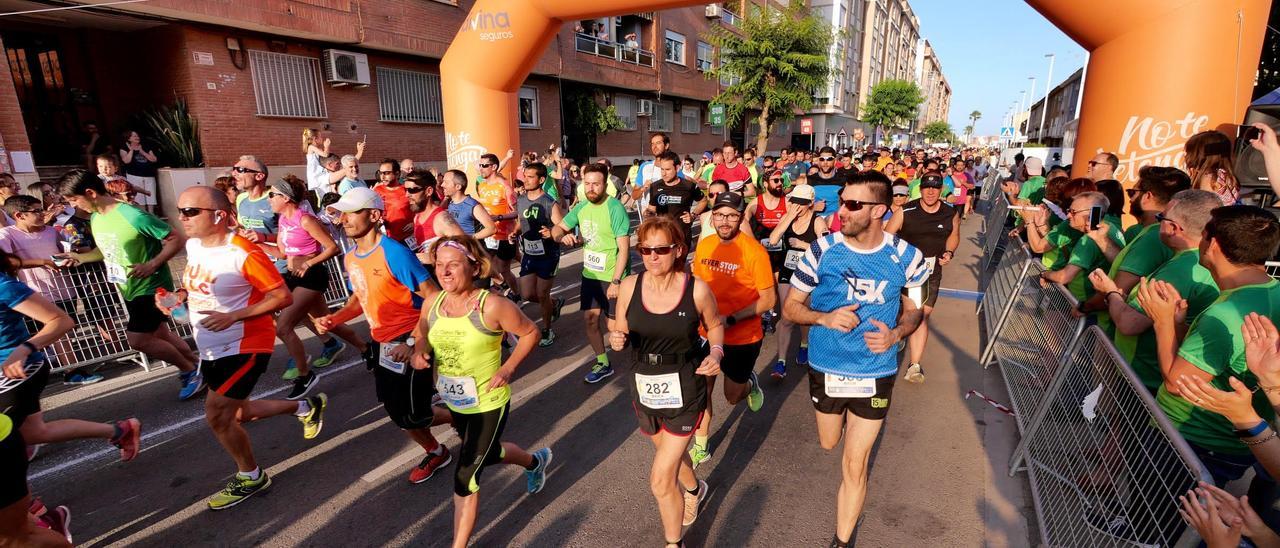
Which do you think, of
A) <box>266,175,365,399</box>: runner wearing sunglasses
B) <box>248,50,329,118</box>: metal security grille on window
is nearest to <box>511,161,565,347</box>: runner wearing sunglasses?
<box>266,175,365,399</box>: runner wearing sunglasses

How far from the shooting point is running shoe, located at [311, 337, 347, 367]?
5.82 metres

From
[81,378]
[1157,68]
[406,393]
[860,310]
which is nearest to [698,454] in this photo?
[860,310]

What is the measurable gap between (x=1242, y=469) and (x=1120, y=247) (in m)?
2.23

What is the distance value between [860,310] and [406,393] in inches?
106

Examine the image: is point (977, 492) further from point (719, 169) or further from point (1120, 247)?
point (719, 169)

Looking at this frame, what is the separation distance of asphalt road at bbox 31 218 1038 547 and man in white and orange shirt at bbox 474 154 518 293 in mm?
2099

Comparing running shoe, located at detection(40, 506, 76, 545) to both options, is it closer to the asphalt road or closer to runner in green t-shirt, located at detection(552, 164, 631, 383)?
the asphalt road

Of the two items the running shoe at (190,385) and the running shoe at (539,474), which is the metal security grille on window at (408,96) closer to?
the running shoe at (190,385)

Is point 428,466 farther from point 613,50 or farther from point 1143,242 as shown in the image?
point 613,50

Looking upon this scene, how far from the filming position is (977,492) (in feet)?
12.0

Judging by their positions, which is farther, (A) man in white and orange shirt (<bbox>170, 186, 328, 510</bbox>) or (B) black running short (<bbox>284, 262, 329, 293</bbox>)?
(B) black running short (<bbox>284, 262, 329, 293</bbox>)

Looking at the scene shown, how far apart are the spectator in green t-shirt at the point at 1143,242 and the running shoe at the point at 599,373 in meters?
3.83

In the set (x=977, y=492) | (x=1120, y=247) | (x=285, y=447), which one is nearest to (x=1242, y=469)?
(x=977, y=492)

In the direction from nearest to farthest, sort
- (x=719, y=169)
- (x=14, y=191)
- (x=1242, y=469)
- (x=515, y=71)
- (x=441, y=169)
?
(x=1242, y=469), (x=14, y=191), (x=719, y=169), (x=515, y=71), (x=441, y=169)
